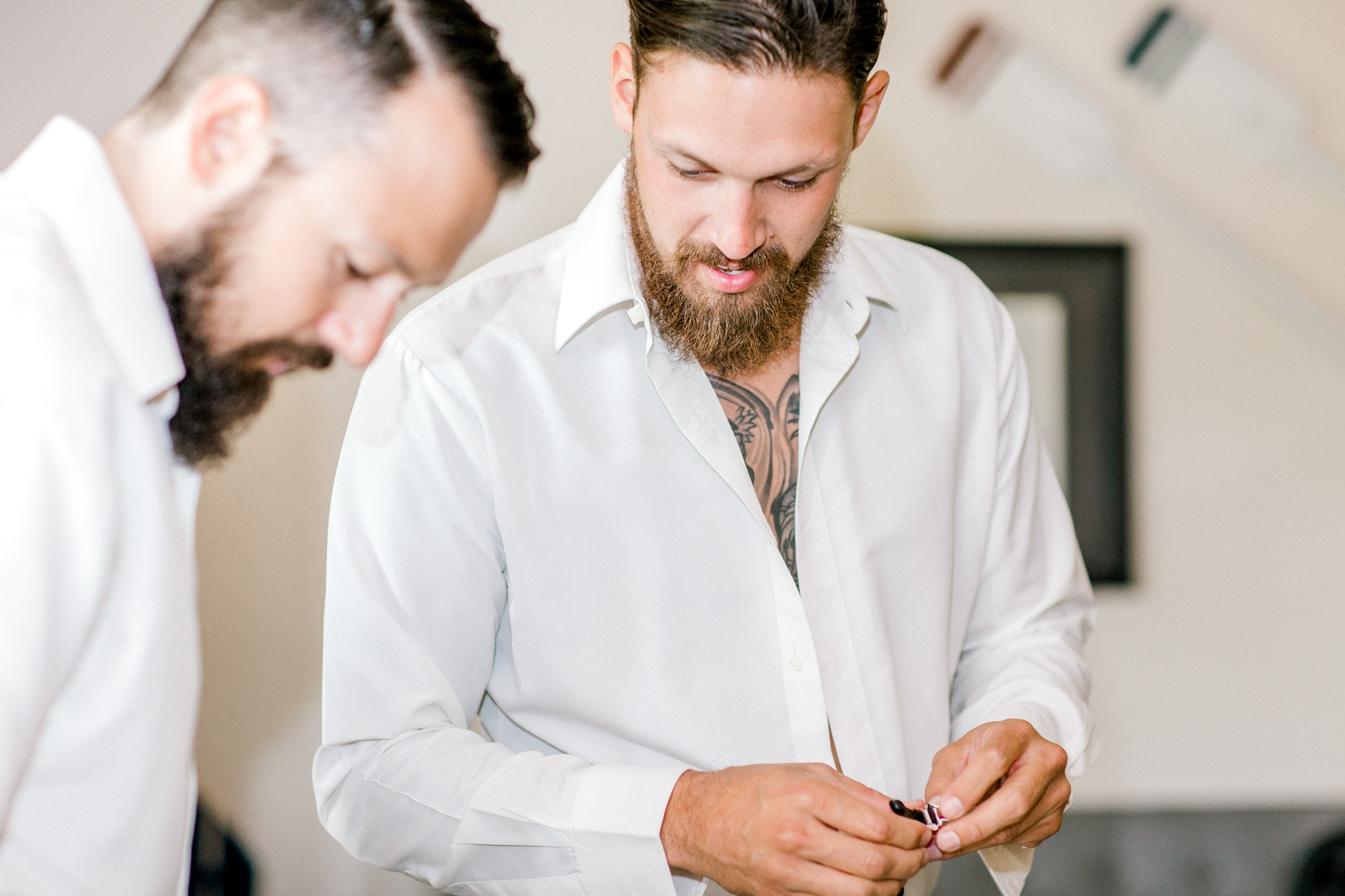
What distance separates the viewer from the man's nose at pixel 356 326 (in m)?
0.59

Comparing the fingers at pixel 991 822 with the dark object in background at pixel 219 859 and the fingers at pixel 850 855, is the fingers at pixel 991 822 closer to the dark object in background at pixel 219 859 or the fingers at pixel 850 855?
the fingers at pixel 850 855

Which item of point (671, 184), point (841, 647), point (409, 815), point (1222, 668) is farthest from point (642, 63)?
point (1222, 668)

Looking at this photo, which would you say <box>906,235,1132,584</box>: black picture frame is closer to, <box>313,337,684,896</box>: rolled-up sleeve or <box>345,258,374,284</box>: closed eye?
<box>313,337,684,896</box>: rolled-up sleeve

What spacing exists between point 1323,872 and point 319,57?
2.56m

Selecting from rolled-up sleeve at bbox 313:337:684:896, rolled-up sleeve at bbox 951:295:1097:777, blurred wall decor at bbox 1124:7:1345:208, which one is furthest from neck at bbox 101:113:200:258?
blurred wall decor at bbox 1124:7:1345:208

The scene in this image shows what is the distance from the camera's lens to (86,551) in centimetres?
48

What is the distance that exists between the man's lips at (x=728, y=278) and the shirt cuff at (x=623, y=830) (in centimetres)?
51

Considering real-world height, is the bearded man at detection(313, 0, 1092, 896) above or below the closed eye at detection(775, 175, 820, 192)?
below

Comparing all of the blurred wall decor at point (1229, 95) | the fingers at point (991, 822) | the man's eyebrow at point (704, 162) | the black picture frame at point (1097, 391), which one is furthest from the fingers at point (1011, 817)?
the blurred wall decor at point (1229, 95)

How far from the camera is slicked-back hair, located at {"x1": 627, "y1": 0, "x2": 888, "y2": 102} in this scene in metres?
0.99

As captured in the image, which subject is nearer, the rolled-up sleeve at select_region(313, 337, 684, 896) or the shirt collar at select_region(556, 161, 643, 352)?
the rolled-up sleeve at select_region(313, 337, 684, 896)

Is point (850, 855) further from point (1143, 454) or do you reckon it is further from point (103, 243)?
point (1143, 454)

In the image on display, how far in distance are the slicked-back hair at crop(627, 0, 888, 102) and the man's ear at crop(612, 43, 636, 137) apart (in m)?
0.07

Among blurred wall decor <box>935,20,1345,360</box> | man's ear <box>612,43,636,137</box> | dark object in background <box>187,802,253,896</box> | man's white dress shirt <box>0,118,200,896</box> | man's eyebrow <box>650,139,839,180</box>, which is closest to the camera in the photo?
man's white dress shirt <box>0,118,200,896</box>
